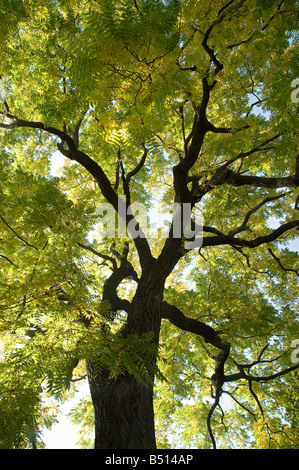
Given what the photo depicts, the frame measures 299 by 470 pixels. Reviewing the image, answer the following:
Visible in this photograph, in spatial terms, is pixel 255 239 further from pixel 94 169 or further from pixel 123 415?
pixel 123 415

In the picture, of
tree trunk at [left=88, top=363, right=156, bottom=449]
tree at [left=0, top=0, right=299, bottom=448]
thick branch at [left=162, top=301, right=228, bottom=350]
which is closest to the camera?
tree at [left=0, top=0, right=299, bottom=448]

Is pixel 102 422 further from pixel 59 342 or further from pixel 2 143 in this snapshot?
pixel 2 143

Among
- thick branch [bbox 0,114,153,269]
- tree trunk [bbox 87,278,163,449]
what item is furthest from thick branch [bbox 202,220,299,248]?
tree trunk [bbox 87,278,163,449]

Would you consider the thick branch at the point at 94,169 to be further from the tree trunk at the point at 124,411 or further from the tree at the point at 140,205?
the tree trunk at the point at 124,411

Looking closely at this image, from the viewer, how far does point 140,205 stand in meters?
7.26

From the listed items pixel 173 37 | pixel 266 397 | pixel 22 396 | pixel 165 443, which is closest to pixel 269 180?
pixel 173 37

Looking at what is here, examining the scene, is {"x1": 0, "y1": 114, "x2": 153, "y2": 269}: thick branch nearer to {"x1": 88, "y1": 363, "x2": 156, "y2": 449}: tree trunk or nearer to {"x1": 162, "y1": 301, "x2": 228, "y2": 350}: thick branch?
{"x1": 162, "y1": 301, "x2": 228, "y2": 350}: thick branch

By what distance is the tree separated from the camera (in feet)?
7.04

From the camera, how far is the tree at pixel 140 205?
2145 millimetres

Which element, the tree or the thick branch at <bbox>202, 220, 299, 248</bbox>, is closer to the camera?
the tree

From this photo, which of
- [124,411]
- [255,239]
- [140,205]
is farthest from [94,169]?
[124,411]

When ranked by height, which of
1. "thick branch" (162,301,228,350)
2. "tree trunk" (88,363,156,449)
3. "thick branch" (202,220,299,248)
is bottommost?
"tree trunk" (88,363,156,449)

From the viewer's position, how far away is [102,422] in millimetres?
3045

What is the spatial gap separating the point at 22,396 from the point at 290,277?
6.44m
